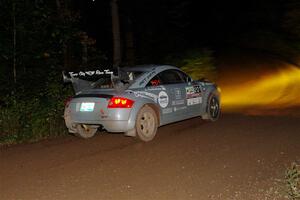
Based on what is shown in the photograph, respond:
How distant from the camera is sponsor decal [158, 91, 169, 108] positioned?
10500mm

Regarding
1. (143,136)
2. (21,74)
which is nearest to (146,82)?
(143,136)

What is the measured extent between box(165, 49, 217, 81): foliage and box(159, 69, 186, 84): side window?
7.30 meters

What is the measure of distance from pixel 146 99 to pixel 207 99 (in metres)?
2.57

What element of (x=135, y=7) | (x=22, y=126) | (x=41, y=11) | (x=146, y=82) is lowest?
(x=22, y=126)

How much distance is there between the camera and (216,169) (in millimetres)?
7598

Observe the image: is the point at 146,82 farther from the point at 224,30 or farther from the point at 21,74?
the point at 224,30

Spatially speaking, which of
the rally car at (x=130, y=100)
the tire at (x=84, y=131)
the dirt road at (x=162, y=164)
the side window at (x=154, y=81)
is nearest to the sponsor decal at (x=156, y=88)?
the rally car at (x=130, y=100)

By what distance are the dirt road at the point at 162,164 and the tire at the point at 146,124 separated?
0.61 feet

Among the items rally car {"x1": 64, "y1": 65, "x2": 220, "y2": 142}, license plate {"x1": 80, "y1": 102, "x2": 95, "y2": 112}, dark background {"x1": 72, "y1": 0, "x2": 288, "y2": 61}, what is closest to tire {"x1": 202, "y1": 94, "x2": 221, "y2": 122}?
rally car {"x1": 64, "y1": 65, "x2": 220, "y2": 142}

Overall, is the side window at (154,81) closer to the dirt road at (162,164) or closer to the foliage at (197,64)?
the dirt road at (162,164)

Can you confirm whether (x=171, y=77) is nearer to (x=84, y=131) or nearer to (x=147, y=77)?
(x=147, y=77)

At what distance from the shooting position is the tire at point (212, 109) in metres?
12.2

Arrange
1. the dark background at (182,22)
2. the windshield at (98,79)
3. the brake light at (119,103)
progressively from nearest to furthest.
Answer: the brake light at (119,103) < the windshield at (98,79) < the dark background at (182,22)

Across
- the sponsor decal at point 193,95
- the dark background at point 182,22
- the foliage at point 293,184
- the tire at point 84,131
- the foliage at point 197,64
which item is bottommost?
the foliage at point 293,184
